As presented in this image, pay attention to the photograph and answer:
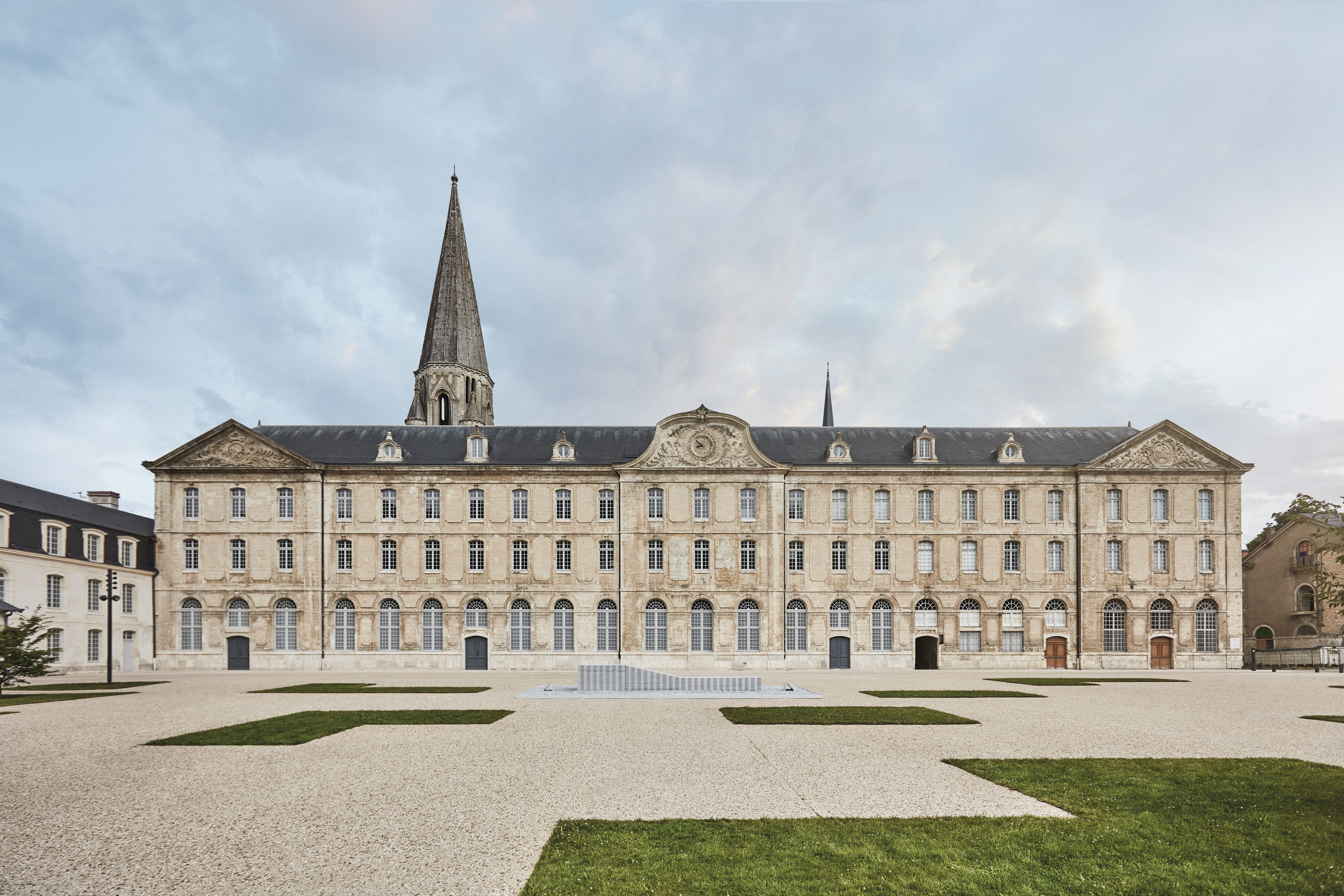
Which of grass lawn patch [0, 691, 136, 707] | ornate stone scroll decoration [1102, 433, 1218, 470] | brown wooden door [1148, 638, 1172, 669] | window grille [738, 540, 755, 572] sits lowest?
brown wooden door [1148, 638, 1172, 669]

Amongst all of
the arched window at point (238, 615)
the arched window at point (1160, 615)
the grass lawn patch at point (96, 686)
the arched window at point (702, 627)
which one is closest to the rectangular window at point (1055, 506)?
the arched window at point (1160, 615)

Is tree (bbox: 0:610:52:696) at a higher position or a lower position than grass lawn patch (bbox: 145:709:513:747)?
higher

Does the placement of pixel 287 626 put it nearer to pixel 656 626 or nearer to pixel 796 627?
pixel 656 626

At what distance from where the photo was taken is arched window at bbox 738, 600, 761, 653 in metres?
42.0

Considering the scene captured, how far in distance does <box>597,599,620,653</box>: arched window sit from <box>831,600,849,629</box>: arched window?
11.4 metres

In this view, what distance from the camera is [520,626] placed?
42.2 metres

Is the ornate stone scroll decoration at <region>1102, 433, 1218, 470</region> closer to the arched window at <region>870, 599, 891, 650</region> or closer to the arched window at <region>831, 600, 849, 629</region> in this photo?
the arched window at <region>870, 599, 891, 650</region>

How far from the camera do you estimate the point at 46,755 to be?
1488 centimetres

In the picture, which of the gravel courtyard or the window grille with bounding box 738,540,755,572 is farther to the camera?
the window grille with bounding box 738,540,755,572

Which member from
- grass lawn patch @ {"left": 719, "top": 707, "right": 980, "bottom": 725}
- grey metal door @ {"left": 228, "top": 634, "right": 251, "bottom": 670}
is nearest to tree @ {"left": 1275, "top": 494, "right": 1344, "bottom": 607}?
grass lawn patch @ {"left": 719, "top": 707, "right": 980, "bottom": 725}

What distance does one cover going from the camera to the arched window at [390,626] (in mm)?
41875

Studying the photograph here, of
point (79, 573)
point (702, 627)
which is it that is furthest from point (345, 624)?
point (702, 627)

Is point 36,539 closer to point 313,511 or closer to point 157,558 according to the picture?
point 157,558

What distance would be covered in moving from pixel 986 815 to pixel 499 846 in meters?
6.05
